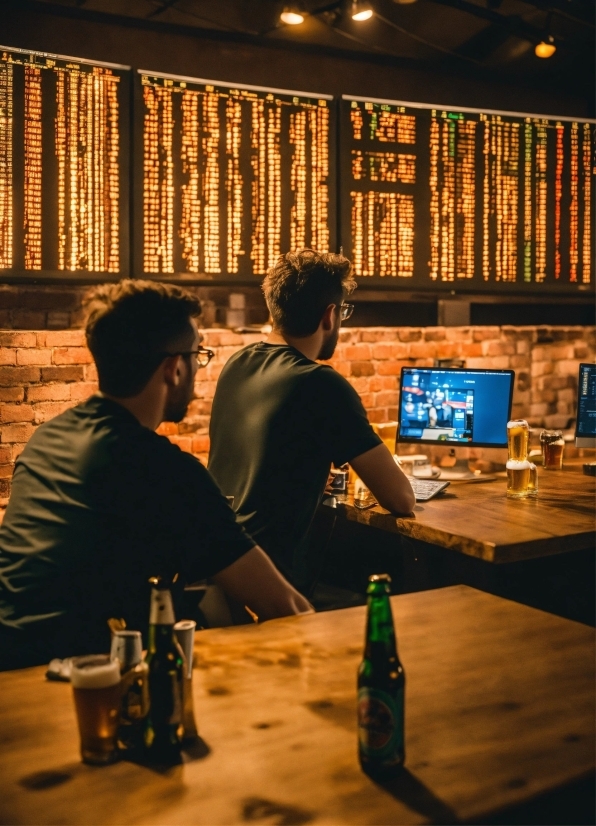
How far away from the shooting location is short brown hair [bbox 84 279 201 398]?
69.7 inches

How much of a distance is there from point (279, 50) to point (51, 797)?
343 cm

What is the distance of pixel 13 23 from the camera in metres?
3.32

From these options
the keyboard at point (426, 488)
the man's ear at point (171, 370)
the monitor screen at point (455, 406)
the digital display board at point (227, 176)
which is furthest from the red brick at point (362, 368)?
the man's ear at point (171, 370)

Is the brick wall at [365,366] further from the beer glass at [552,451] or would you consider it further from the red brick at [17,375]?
the beer glass at [552,451]

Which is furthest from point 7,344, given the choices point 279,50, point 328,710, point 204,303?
point 328,710

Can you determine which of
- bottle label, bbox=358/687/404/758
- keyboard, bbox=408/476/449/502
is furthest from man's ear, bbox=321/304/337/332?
bottle label, bbox=358/687/404/758

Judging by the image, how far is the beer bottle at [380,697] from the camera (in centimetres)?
116

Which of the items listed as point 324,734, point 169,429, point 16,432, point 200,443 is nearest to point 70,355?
point 16,432

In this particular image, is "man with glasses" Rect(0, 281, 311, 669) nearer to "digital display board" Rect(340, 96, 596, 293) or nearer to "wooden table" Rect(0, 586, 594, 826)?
"wooden table" Rect(0, 586, 594, 826)

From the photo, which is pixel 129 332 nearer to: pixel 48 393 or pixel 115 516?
pixel 115 516

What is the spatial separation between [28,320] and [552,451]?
219 centimetres

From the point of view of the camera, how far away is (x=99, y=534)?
1.61 meters

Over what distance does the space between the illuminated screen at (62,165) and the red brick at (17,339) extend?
23cm

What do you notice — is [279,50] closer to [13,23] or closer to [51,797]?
[13,23]
